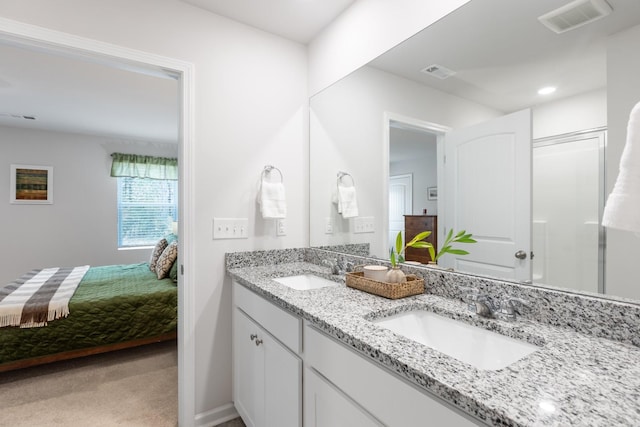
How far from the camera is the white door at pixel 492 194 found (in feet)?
3.61

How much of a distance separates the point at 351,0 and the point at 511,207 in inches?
54.7

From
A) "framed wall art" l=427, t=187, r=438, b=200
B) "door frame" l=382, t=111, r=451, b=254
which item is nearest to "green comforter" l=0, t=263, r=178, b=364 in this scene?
"door frame" l=382, t=111, r=451, b=254

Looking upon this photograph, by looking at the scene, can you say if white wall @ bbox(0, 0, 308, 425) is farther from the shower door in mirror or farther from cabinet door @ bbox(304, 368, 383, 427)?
the shower door in mirror

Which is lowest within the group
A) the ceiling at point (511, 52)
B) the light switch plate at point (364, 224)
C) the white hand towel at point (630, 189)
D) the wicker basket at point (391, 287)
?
the wicker basket at point (391, 287)

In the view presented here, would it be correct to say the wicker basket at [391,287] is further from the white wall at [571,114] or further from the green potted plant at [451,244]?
the white wall at [571,114]

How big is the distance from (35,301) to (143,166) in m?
2.85

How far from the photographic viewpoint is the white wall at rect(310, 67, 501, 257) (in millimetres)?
1384

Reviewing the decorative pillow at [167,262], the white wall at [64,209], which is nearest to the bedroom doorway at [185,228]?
the decorative pillow at [167,262]

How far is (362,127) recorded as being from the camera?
1835 mm

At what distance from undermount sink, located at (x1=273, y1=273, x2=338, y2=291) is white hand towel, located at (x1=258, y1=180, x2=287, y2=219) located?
1.27 feet

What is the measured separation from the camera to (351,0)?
173 cm

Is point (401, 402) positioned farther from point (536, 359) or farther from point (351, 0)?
point (351, 0)

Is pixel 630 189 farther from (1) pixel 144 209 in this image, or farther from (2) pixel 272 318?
(1) pixel 144 209

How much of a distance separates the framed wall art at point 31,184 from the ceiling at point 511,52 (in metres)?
5.02
